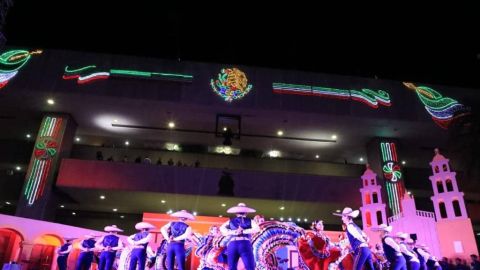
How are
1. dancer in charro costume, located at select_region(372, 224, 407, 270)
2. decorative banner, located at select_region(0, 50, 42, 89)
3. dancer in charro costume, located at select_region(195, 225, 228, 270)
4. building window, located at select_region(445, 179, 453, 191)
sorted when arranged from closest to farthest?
dancer in charro costume, located at select_region(195, 225, 228, 270) < dancer in charro costume, located at select_region(372, 224, 407, 270) < building window, located at select_region(445, 179, 453, 191) < decorative banner, located at select_region(0, 50, 42, 89)

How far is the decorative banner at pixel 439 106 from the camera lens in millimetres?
18141

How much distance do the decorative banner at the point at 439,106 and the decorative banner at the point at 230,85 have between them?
8.57 meters

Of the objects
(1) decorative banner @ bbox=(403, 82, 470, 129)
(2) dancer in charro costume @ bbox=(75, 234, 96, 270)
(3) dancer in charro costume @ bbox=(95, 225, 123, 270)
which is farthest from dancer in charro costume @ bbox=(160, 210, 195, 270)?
(1) decorative banner @ bbox=(403, 82, 470, 129)

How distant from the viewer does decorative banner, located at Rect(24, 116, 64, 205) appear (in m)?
16.2

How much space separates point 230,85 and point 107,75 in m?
5.79

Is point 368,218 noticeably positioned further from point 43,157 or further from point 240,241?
point 43,157

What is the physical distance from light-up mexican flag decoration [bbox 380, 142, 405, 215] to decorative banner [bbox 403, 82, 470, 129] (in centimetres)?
279

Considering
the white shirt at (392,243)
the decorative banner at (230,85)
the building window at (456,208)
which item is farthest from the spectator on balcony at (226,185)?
the white shirt at (392,243)

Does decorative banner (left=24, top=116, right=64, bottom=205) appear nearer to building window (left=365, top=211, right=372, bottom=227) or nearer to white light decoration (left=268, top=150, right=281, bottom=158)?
white light decoration (left=268, top=150, right=281, bottom=158)

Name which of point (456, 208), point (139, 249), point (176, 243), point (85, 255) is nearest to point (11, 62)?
point (85, 255)

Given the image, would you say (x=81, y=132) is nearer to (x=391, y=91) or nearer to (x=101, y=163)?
(x=101, y=163)

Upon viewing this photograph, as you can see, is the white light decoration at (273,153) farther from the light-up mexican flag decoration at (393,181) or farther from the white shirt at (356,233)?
the white shirt at (356,233)

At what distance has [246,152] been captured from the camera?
2258 centimetres

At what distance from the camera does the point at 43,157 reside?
55.4ft
